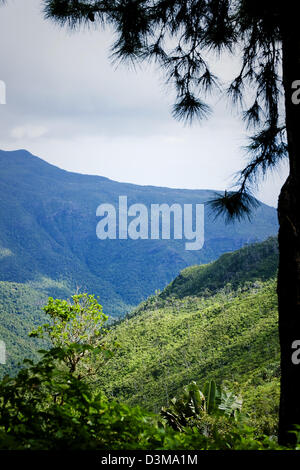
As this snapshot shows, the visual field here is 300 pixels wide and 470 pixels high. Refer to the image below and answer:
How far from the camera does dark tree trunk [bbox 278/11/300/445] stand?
6.34 feet

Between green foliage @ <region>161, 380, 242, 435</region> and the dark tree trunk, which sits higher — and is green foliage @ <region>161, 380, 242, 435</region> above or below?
below

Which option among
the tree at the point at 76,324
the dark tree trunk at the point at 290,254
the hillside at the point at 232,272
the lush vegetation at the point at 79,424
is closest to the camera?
the lush vegetation at the point at 79,424

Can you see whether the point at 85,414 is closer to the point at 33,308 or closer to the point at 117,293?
the point at 33,308

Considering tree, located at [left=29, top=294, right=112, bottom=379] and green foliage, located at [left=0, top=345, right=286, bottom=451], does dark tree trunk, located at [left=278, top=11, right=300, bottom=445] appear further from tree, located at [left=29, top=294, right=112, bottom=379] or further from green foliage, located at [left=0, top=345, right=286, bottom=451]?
tree, located at [left=29, top=294, right=112, bottom=379]

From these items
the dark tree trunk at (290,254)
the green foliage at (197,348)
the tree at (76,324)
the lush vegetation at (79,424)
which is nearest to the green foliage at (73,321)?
the tree at (76,324)

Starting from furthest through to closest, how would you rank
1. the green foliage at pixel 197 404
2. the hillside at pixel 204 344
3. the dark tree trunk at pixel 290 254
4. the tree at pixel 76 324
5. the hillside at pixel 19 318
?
the hillside at pixel 19 318, the hillside at pixel 204 344, the tree at pixel 76 324, the green foliage at pixel 197 404, the dark tree trunk at pixel 290 254

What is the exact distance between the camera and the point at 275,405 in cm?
1343

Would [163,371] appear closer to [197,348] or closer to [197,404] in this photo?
[197,348]

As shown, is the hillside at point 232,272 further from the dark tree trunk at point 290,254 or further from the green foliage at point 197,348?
the dark tree trunk at point 290,254

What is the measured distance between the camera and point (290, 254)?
6.70 ft

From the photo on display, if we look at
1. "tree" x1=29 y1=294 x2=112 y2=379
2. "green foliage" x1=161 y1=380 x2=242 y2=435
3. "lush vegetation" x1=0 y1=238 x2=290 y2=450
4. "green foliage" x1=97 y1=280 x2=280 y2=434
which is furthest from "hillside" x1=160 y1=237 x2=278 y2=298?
"green foliage" x1=161 y1=380 x2=242 y2=435

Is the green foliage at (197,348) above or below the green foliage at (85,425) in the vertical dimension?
below

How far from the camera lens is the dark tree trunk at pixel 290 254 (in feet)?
6.34

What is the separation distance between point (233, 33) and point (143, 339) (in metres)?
54.1
